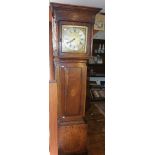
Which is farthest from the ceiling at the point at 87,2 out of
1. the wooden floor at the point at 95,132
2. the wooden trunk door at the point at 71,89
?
the wooden floor at the point at 95,132

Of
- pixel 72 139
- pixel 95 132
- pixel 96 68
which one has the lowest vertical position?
pixel 95 132

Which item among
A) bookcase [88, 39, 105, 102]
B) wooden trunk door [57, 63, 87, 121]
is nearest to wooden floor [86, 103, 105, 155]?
bookcase [88, 39, 105, 102]

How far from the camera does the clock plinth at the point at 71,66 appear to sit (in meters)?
1.91

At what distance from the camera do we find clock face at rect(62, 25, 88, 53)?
195 centimetres

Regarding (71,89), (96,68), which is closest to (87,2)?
(71,89)

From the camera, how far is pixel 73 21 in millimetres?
1924

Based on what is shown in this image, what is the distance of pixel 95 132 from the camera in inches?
117

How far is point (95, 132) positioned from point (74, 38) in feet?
5.37

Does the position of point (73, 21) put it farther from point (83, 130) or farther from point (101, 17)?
point (83, 130)

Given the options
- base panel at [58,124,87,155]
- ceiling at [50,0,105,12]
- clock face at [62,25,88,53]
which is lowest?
base panel at [58,124,87,155]

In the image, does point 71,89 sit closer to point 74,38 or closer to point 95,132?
point 74,38

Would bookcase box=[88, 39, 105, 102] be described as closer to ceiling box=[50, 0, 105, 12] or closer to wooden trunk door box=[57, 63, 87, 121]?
wooden trunk door box=[57, 63, 87, 121]

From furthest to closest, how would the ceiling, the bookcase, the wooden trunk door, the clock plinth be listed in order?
the bookcase < the wooden trunk door < the clock plinth < the ceiling
